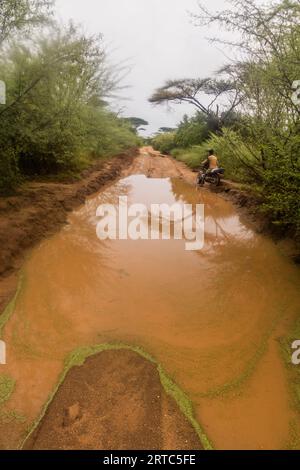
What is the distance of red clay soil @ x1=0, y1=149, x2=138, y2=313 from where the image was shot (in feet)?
16.1

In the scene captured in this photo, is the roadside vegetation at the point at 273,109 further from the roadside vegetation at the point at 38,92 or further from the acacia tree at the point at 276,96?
the roadside vegetation at the point at 38,92

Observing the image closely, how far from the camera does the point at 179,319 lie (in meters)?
3.92

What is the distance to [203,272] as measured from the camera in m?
5.25

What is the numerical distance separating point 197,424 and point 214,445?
0.20m
